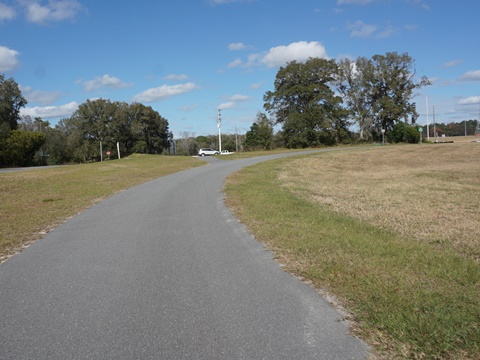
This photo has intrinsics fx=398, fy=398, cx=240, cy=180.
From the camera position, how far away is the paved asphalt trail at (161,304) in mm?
3629

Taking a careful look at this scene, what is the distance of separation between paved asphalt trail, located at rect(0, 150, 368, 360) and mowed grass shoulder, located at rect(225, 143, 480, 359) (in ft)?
1.31

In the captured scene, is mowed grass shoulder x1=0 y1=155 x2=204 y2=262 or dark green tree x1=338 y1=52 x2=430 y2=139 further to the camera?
dark green tree x1=338 y1=52 x2=430 y2=139

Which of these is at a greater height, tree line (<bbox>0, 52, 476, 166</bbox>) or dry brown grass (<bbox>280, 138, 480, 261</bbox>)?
tree line (<bbox>0, 52, 476, 166</bbox>)

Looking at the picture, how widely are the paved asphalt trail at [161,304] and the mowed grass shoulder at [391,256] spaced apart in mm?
399

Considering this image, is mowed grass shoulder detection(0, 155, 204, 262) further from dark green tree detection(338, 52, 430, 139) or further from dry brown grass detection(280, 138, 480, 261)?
dark green tree detection(338, 52, 430, 139)

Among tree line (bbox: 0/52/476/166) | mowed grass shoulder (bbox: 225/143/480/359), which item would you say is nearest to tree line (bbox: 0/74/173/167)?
tree line (bbox: 0/52/476/166)

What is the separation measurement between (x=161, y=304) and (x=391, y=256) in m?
3.63

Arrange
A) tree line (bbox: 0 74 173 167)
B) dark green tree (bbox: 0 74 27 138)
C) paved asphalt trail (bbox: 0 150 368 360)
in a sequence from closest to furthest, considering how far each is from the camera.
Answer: paved asphalt trail (bbox: 0 150 368 360) → dark green tree (bbox: 0 74 27 138) → tree line (bbox: 0 74 173 167)

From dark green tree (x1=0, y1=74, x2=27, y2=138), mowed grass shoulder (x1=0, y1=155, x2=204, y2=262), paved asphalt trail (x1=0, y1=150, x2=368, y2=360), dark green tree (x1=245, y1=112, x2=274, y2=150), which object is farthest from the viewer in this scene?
dark green tree (x1=245, y1=112, x2=274, y2=150)

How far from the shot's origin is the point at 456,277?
5.09m

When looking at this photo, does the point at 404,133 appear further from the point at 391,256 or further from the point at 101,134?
the point at 391,256

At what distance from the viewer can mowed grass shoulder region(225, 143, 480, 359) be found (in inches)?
145

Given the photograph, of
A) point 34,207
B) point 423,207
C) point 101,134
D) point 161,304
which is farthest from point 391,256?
point 101,134

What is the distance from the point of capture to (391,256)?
6.19 m
